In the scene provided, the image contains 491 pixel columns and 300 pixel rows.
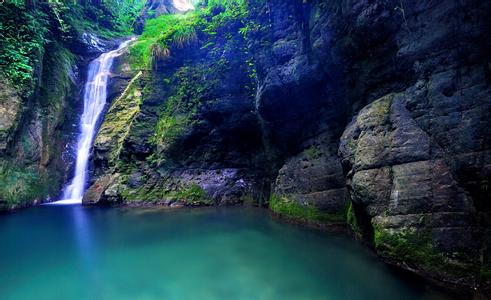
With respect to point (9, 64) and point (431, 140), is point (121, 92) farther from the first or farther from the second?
point (431, 140)

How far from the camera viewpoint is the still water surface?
4.29 m

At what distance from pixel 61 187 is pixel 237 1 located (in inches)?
477

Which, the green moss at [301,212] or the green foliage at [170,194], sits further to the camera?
the green foliage at [170,194]

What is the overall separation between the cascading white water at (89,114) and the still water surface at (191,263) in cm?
542

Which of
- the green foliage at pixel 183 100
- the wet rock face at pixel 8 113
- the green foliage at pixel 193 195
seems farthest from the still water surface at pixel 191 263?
the green foliage at pixel 183 100

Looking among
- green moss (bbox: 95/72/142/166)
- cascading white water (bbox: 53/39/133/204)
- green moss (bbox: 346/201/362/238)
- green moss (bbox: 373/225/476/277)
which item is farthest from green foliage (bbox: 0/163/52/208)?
green moss (bbox: 373/225/476/277)

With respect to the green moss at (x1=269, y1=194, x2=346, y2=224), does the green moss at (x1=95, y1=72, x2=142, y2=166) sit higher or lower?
higher

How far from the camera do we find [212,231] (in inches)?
309

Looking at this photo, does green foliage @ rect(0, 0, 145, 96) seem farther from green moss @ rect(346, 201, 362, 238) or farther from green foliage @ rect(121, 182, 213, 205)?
green moss @ rect(346, 201, 362, 238)

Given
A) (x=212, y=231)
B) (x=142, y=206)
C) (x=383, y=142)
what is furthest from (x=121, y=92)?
(x=383, y=142)

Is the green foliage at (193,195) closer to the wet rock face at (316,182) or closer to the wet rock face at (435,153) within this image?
the wet rock face at (316,182)

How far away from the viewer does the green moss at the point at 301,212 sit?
7262mm

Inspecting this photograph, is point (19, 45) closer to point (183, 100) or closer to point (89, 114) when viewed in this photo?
point (89, 114)

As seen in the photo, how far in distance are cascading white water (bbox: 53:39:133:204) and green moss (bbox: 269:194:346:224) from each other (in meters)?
9.92
